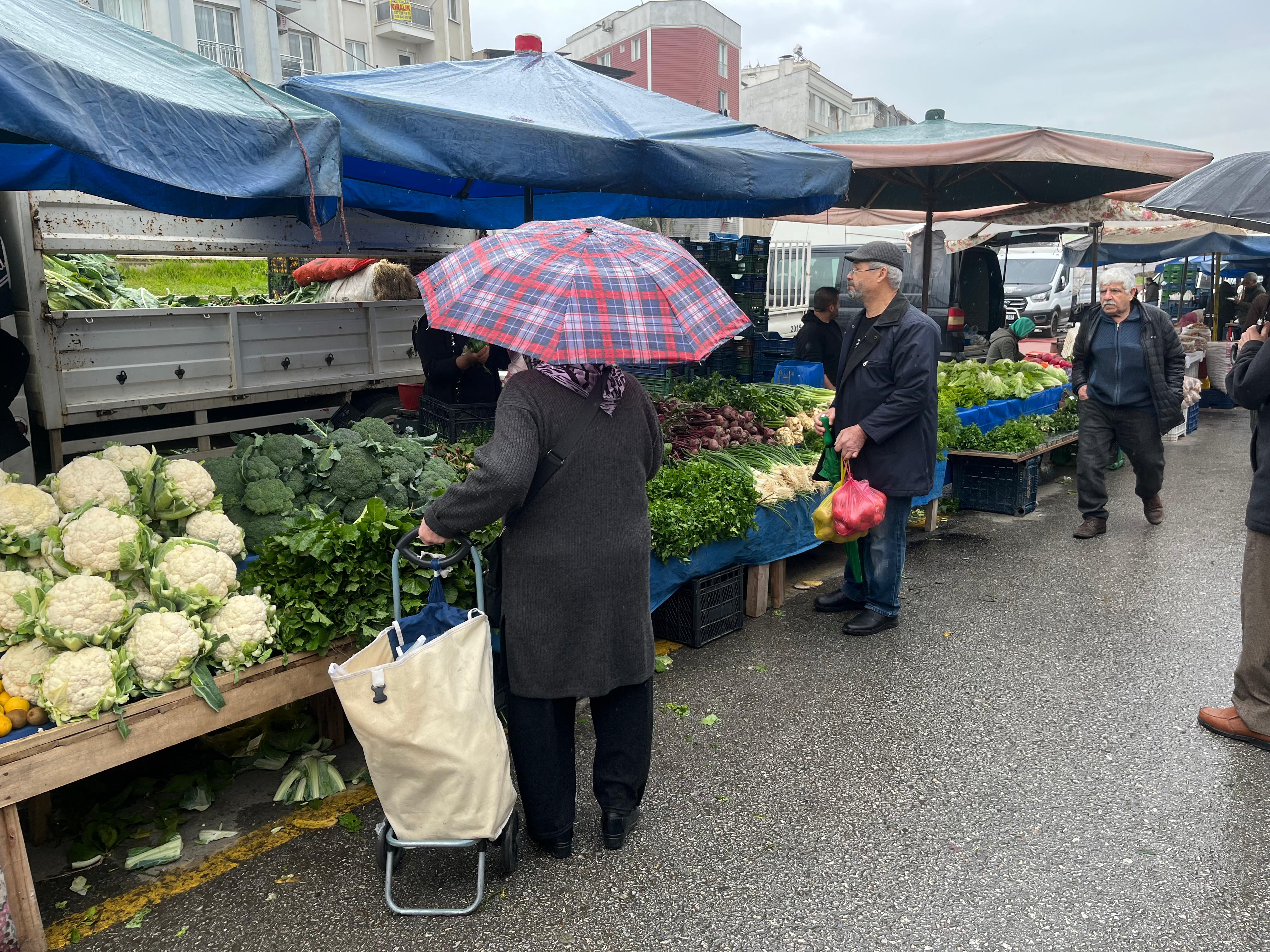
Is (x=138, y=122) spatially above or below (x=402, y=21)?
below

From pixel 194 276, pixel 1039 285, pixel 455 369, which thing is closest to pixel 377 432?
pixel 455 369

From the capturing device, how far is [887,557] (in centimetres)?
538

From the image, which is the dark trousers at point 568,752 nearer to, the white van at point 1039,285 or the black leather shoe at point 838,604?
the black leather shoe at point 838,604

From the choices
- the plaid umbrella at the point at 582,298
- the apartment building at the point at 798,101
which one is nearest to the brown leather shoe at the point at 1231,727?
the plaid umbrella at the point at 582,298

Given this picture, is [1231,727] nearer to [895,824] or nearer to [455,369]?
[895,824]

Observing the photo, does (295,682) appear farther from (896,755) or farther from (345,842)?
(896,755)

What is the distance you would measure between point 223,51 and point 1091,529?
27.7 metres

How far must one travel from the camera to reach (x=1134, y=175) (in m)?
8.91

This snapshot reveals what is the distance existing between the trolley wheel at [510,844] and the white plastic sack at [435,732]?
3.6 inches

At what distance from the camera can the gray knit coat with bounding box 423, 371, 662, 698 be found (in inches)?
113

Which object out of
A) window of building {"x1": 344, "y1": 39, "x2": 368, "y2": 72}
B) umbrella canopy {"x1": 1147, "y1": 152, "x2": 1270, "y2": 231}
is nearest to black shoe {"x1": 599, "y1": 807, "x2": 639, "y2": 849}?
umbrella canopy {"x1": 1147, "y1": 152, "x2": 1270, "y2": 231}

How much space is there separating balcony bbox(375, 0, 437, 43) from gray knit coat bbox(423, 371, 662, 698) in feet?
122

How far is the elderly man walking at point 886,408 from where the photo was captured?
16.7 feet

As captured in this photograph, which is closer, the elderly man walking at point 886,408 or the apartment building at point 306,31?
the elderly man walking at point 886,408
